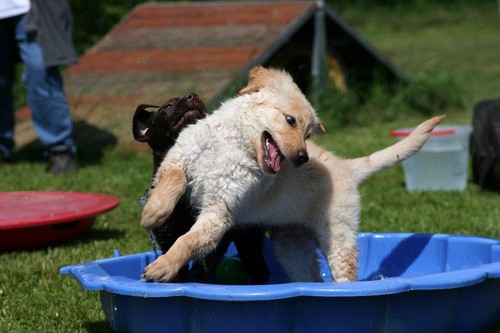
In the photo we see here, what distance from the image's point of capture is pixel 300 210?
3.41 meters

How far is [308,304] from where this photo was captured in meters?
2.79

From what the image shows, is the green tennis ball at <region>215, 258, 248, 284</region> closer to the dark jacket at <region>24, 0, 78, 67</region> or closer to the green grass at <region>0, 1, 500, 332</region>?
the green grass at <region>0, 1, 500, 332</region>

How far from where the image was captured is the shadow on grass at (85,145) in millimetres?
7350

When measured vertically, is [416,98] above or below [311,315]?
below

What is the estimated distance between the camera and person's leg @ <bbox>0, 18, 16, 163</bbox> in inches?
260

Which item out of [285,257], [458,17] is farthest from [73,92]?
[458,17]

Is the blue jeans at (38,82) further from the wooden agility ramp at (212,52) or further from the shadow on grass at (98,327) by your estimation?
the shadow on grass at (98,327)

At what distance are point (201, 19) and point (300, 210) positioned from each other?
19.1 feet

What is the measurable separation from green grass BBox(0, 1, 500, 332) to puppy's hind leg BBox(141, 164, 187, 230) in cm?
60

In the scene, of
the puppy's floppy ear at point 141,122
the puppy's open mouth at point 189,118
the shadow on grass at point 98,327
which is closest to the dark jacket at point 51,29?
the puppy's floppy ear at point 141,122

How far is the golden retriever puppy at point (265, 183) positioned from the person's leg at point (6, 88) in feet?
12.1

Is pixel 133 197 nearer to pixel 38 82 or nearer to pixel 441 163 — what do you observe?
pixel 38 82

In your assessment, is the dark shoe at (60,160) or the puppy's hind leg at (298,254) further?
the dark shoe at (60,160)

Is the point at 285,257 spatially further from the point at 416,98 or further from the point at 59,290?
the point at 416,98
